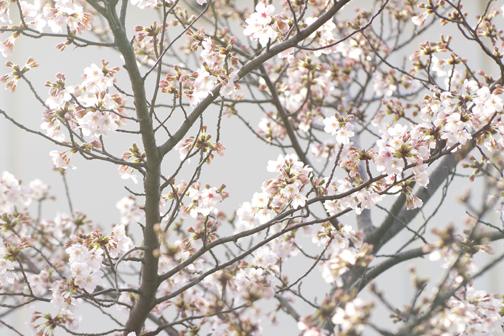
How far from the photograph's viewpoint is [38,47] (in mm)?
3248

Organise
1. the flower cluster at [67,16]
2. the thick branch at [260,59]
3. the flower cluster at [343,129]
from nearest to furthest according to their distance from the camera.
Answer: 1. the thick branch at [260,59]
2. the flower cluster at [67,16]
3. the flower cluster at [343,129]

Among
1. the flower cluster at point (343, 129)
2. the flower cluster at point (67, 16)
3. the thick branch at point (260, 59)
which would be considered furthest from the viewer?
the flower cluster at point (343, 129)

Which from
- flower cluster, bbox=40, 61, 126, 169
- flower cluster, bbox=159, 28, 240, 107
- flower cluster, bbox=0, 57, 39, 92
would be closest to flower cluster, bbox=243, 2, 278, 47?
flower cluster, bbox=159, 28, 240, 107

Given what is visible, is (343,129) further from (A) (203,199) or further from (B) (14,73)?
(B) (14,73)

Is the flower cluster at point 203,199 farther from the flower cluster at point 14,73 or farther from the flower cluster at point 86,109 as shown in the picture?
Result: the flower cluster at point 14,73

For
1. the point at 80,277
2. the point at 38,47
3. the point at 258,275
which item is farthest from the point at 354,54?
the point at 38,47

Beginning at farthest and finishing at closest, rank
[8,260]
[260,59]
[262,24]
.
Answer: [8,260], [262,24], [260,59]

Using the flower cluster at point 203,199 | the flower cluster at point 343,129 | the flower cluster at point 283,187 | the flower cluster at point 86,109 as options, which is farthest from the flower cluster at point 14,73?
the flower cluster at point 343,129

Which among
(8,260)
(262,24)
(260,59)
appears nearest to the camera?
(260,59)

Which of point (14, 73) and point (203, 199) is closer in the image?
point (14, 73)

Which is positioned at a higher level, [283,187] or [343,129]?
[343,129]

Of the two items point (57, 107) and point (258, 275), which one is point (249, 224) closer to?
point (258, 275)

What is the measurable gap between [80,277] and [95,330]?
188 centimetres

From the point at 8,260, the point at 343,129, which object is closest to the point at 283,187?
the point at 343,129
